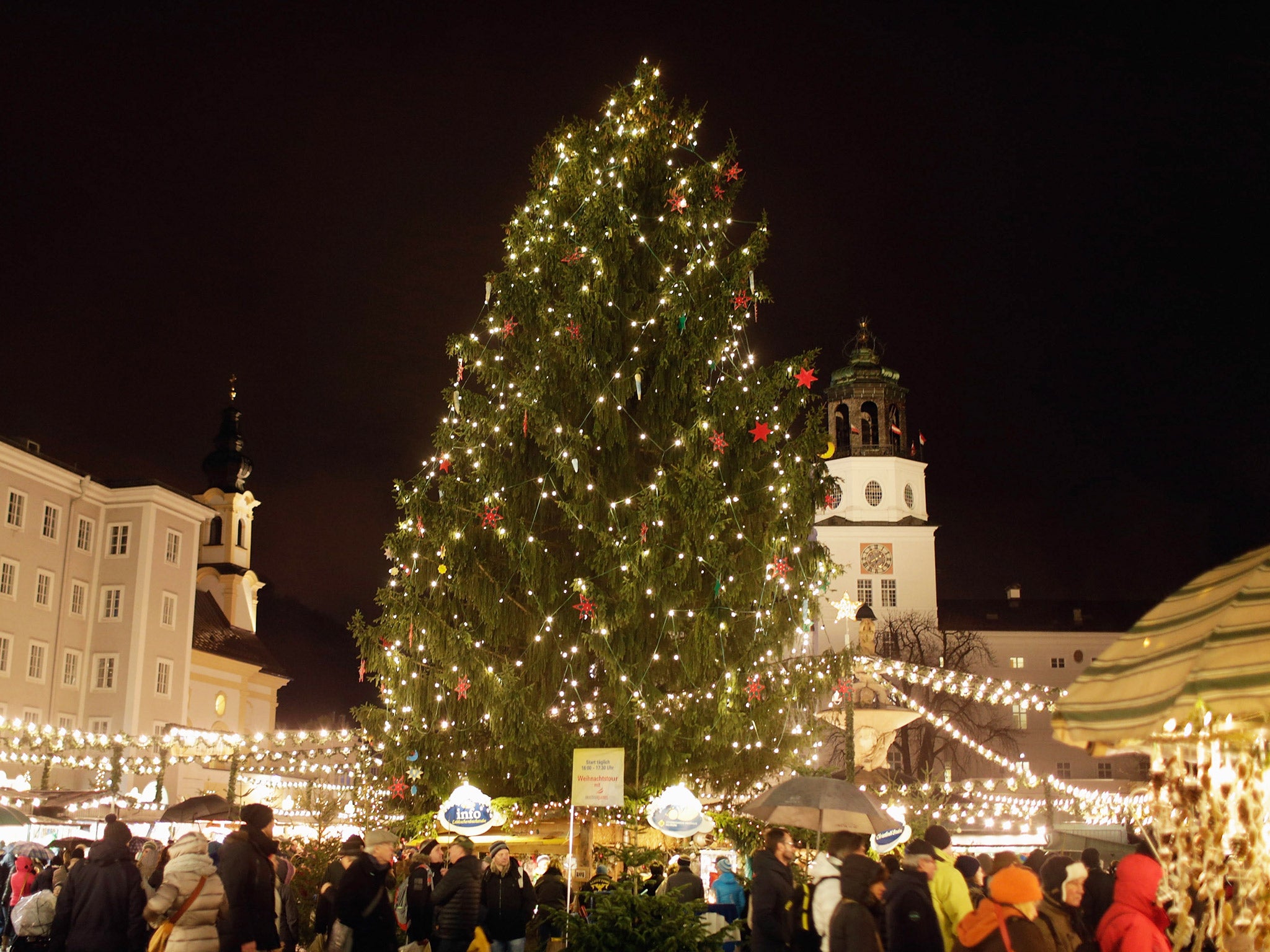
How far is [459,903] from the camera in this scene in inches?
470

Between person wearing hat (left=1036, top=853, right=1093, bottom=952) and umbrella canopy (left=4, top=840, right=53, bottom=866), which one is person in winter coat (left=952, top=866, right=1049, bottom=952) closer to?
person wearing hat (left=1036, top=853, right=1093, bottom=952)

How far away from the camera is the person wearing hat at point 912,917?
8008mm

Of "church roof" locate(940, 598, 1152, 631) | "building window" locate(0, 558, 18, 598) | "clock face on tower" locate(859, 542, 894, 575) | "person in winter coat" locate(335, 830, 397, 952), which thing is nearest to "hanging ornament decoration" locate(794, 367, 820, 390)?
"person in winter coat" locate(335, 830, 397, 952)

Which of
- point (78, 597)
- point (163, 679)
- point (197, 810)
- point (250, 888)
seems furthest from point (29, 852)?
point (163, 679)

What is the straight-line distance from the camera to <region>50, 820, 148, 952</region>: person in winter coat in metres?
9.36

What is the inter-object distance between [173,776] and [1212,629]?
51856mm

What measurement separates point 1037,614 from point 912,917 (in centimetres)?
8854

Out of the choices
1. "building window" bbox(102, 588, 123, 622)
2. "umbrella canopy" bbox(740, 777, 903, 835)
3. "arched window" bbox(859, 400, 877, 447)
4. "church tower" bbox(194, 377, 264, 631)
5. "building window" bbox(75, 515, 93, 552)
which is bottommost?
"umbrella canopy" bbox(740, 777, 903, 835)

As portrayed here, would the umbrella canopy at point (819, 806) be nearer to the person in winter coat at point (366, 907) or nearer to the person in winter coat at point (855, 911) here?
the person in winter coat at point (366, 907)

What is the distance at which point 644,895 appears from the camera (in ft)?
34.4

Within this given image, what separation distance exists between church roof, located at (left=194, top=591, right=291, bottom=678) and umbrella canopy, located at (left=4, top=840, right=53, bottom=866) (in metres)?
44.3

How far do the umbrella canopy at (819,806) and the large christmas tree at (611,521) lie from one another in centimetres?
652

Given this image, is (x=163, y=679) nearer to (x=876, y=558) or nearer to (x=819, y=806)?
(x=819, y=806)

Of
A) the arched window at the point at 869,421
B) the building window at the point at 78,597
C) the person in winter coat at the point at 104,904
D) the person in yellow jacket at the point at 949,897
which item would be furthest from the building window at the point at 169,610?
the person in yellow jacket at the point at 949,897
